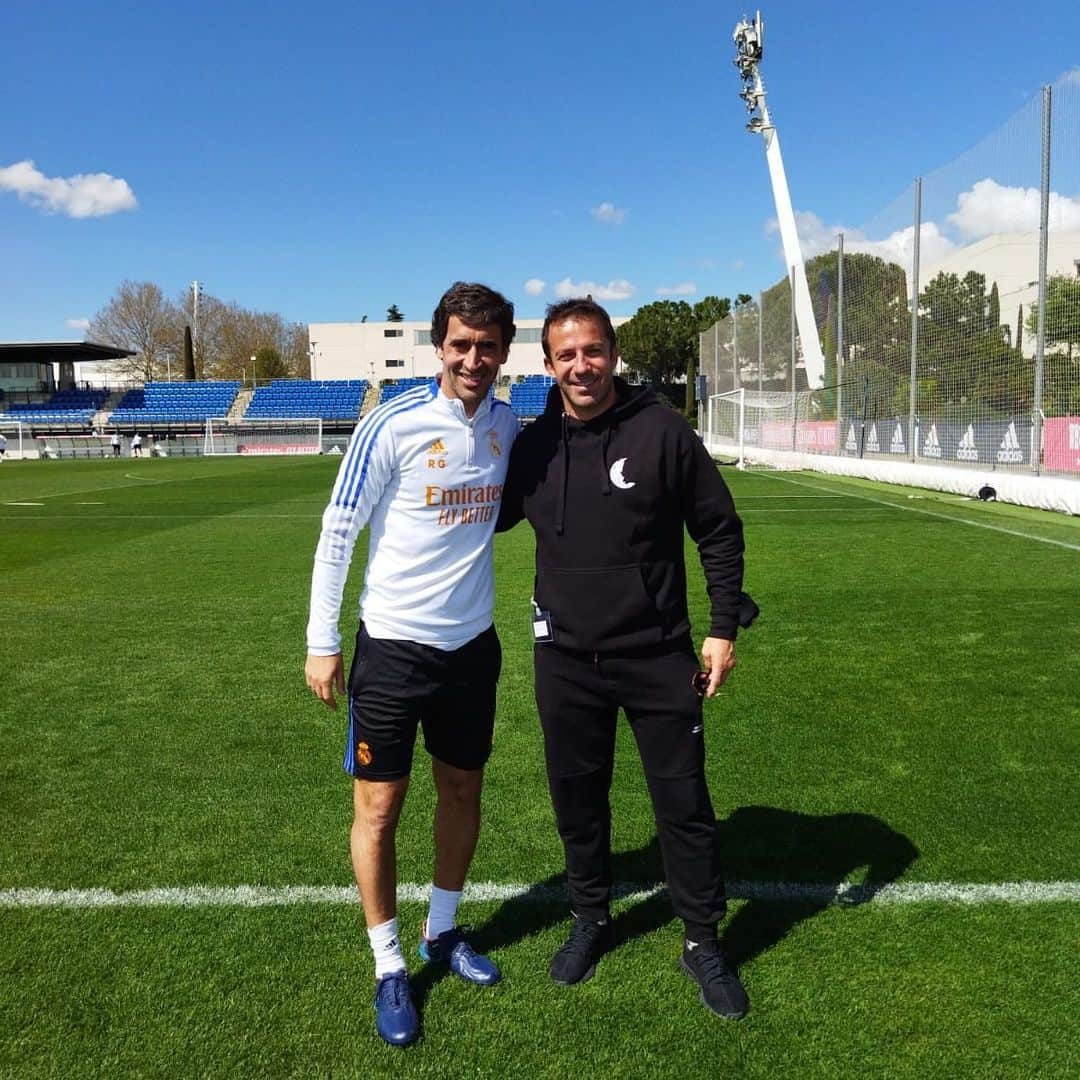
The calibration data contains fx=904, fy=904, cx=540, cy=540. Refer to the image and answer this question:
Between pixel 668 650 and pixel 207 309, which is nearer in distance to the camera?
pixel 668 650

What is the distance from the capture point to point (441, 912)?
269cm

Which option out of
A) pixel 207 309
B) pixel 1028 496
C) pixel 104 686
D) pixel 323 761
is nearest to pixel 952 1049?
pixel 323 761

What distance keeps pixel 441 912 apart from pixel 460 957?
0.48 ft

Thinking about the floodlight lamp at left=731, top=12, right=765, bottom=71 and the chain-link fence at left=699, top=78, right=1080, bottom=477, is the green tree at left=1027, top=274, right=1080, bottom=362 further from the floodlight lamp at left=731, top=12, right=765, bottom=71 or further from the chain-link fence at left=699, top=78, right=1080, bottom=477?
the floodlight lamp at left=731, top=12, right=765, bottom=71

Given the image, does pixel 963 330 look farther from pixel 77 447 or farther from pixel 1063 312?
pixel 77 447

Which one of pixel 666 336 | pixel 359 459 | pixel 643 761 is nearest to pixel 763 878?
pixel 643 761

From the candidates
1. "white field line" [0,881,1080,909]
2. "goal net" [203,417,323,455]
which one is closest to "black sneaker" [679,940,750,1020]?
"white field line" [0,881,1080,909]

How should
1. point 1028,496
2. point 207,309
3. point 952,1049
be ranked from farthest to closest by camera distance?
point 207,309
point 1028,496
point 952,1049

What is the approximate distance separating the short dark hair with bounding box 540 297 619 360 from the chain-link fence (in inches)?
539

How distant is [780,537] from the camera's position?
1187 centimetres

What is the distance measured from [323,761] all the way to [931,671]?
360 cm

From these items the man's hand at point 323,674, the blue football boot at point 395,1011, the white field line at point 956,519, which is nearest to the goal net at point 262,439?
the white field line at point 956,519

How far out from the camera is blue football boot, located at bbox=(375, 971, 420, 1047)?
228 cm

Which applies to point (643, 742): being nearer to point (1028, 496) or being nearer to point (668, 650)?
point (668, 650)
